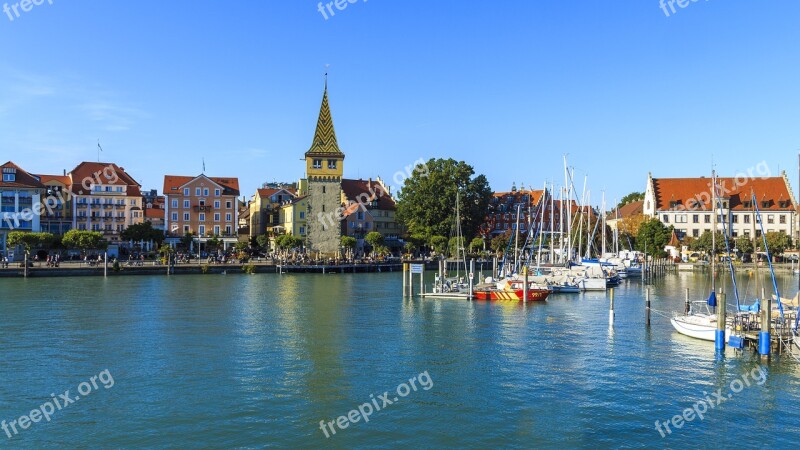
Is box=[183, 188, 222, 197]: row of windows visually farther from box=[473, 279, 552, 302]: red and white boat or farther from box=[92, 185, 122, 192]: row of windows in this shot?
box=[473, 279, 552, 302]: red and white boat

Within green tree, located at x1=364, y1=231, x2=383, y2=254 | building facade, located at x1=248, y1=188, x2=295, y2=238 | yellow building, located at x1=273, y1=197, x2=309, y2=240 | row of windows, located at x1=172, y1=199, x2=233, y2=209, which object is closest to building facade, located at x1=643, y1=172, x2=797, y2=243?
green tree, located at x1=364, y1=231, x2=383, y2=254

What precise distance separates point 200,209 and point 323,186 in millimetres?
18911

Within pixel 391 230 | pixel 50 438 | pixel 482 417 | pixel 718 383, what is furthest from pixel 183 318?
pixel 391 230

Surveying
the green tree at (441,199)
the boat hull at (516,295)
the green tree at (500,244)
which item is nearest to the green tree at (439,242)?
the green tree at (441,199)

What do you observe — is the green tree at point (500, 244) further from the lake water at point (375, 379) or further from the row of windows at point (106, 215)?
the lake water at point (375, 379)

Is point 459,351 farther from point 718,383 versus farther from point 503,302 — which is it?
point 503,302

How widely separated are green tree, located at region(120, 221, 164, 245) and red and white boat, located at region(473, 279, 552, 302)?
51843mm

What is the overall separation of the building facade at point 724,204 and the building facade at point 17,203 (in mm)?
93285

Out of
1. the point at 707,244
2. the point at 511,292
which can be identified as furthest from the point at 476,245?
the point at 511,292

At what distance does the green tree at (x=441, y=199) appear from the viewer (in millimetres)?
102375

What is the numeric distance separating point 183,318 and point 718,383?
28757 mm

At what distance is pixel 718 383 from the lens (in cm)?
2484

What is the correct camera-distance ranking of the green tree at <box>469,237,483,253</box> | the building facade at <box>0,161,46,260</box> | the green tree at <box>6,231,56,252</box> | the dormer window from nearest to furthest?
the green tree at <box>6,231,56,252</box>, the building facade at <box>0,161,46,260</box>, the dormer window, the green tree at <box>469,237,483,253</box>
